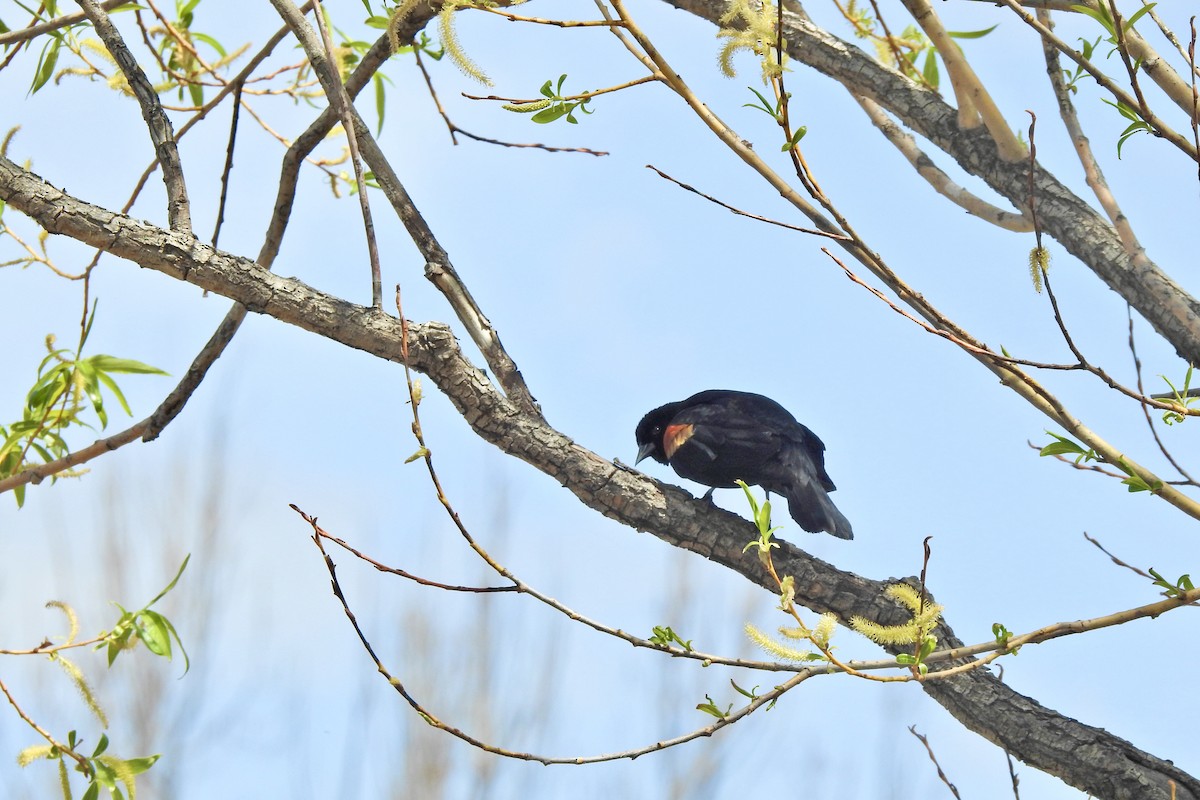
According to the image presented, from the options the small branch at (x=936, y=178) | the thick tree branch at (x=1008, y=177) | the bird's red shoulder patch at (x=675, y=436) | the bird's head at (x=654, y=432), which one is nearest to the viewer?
the thick tree branch at (x=1008, y=177)

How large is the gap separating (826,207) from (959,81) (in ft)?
4.70

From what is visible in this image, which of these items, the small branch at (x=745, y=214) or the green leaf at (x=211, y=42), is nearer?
the small branch at (x=745, y=214)

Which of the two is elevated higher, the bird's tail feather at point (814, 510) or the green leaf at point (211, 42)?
the green leaf at point (211, 42)

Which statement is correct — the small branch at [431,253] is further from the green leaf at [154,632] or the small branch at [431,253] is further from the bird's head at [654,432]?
the bird's head at [654,432]

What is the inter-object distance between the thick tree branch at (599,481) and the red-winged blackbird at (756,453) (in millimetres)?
415

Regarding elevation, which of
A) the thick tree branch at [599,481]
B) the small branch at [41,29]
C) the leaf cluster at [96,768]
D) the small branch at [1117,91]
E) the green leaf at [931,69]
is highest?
the green leaf at [931,69]

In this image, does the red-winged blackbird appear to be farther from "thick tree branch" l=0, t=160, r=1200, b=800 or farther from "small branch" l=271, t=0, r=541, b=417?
"small branch" l=271, t=0, r=541, b=417

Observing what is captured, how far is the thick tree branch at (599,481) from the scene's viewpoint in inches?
89.7

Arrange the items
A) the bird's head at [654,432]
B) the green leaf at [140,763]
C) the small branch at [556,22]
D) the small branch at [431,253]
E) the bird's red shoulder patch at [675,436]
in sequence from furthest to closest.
A: the bird's head at [654,432] < the bird's red shoulder patch at [675,436] < the small branch at [431,253] < the green leaf at [140,763] < the small branch at [556,22]

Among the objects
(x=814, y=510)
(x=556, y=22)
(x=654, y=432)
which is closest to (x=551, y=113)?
(x=556, y=22)

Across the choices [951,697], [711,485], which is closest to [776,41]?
[951,697]

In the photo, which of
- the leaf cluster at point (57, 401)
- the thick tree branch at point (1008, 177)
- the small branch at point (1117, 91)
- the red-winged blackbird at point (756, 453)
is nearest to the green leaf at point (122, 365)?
the leaf cluster at point (57, 401)

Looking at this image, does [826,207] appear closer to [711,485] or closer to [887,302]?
[887,302]

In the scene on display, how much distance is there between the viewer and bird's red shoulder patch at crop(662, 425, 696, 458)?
126 inches
